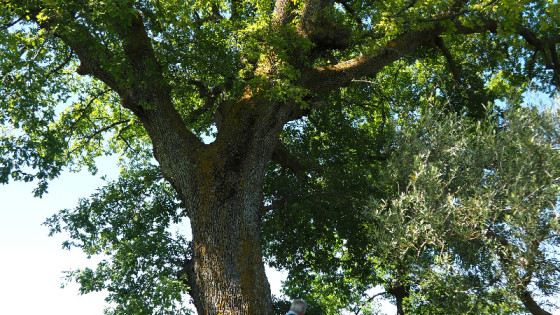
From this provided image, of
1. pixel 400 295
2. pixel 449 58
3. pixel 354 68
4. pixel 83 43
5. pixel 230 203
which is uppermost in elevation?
pixel 449 58

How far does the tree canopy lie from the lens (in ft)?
32.4

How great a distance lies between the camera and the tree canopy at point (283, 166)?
988cm

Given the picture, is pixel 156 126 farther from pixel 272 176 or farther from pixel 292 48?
pixel 272 176

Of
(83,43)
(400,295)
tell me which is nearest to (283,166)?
(400,295)

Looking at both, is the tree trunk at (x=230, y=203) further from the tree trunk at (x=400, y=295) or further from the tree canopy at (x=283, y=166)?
the tree trunk at (x=400, y=295)

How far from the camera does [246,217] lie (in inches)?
394

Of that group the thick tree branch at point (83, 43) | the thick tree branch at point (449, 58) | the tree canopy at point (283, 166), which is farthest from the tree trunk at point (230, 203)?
the thick tree branch at point (449, 58)

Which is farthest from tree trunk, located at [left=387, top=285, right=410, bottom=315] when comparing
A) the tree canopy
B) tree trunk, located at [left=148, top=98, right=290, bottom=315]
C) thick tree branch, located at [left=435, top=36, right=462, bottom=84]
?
tree trunk, located at [left=148, top=98, right=290, bottom=315]

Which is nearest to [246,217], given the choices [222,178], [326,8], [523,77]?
[222,178]

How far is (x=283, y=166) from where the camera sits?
47.8ft

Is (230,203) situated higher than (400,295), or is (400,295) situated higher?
(230,203)

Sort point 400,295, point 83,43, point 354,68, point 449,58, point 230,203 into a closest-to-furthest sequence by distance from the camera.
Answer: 1. point 230,203
2. point 83,43
3. point 354,68
4. point 449,58
5. point 400,295

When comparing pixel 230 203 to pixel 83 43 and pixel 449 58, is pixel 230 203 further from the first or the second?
pixel 449 58

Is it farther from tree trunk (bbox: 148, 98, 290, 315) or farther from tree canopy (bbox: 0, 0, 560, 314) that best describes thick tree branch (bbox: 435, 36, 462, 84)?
tree trunk (bbox: 148, 98, 290, 315)
